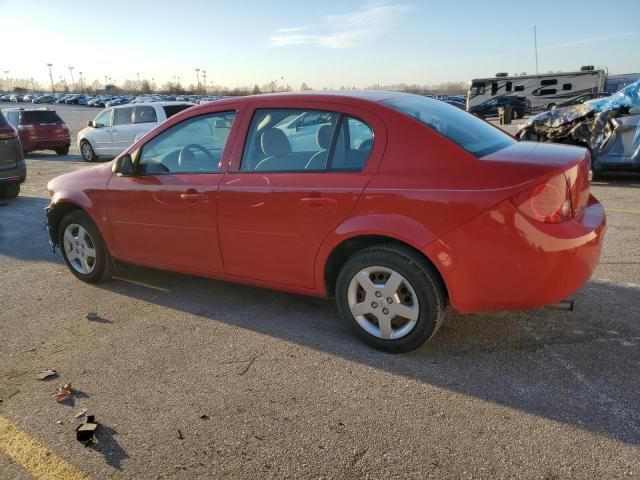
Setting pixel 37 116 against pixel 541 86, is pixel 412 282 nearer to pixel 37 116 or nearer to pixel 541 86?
pixel 37 116

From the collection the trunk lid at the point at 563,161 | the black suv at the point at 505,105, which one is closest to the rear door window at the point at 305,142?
the trunk lid at the point at 563,161

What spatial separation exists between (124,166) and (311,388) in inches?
100

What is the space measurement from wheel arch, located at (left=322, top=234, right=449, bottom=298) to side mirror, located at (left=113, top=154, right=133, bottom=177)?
1.97 m

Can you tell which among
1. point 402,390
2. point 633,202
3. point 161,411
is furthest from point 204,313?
point 633,202

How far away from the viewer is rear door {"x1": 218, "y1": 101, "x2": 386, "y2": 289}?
3373mm

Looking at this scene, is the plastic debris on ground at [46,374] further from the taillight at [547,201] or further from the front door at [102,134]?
the front door at [102,134]

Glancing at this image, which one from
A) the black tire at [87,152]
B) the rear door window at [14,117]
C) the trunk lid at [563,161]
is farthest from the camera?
the rear door window at [14,117]

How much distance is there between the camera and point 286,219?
3.58 m

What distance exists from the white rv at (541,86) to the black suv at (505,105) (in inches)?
20.1

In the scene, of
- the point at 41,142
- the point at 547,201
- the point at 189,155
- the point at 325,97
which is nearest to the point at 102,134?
the point at 41,142

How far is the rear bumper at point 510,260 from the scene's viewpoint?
2896 millimetres

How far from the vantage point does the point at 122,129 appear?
15.4m

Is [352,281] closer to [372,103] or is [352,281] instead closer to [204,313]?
[372,103]

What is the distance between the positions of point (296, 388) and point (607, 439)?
1614 mm
